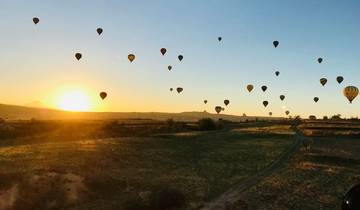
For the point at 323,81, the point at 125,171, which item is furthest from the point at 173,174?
the point at 323,81

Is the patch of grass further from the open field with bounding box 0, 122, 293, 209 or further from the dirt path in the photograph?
the open field with bounding box 0, 122, 293, 209

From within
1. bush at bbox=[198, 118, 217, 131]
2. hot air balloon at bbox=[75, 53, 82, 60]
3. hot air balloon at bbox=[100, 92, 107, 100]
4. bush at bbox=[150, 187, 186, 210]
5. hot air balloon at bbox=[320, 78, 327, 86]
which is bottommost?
bush at bbox=[150, 187, 186, 210]

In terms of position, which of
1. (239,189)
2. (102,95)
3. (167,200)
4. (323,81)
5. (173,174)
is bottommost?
(167,200)

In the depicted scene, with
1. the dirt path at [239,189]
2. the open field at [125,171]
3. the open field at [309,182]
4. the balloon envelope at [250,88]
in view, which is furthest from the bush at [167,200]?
the balloon envelope at [250,88]

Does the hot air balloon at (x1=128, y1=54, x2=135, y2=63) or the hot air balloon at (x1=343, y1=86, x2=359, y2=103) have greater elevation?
the hot air balloon at (x1=128, y1=54, x2=135, y2=63)

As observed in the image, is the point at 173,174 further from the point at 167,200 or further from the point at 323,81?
the point at 323,81

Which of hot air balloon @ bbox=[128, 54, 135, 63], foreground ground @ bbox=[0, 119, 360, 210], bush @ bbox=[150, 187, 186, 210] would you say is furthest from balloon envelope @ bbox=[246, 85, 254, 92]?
bush @ bbox=[150, 187, 186, 210]

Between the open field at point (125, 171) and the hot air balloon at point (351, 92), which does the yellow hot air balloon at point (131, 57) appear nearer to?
the open field at point (125, 171)

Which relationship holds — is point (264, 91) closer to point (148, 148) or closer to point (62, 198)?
point (148, 148)

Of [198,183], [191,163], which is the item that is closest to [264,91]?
[191,163]
